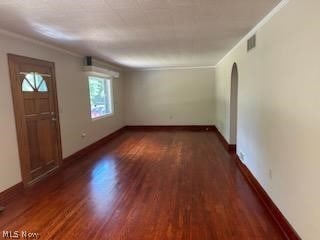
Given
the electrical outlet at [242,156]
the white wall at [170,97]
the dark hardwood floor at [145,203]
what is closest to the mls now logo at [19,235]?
the dark hardwood floor at [145,203]

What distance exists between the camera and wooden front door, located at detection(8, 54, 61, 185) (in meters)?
3.31

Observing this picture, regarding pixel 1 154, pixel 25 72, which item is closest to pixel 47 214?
pixel 1 154

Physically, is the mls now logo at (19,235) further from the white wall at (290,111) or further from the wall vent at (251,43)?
the wall vent at (251,43)

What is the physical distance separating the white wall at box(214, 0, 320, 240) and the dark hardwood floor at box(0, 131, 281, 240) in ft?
1.51

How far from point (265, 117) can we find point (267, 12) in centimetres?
117

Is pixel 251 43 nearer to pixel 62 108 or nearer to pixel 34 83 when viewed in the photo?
pixel 34 83

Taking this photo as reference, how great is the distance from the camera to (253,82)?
3.27 m

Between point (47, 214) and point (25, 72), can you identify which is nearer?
point (47, 214)

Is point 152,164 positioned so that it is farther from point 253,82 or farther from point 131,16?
point 131,16

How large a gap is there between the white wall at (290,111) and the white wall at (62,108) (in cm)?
331

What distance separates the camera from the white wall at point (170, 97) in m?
8.12

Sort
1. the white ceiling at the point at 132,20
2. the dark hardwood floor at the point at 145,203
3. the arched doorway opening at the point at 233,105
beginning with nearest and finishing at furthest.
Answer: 1. the white ceiling at the point at 132,20
2. the dark hardwood floor at the point at 145,203
3. the arched doorway opening at the point at 233,105

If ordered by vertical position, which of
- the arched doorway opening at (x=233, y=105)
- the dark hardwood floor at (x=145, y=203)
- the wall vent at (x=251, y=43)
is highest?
the wall vent at (x=251, y=43)

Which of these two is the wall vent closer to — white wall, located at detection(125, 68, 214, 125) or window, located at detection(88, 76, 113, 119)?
window, located at detection(88, 76, 113, 119)
